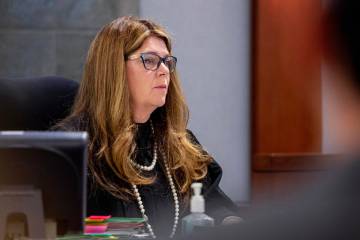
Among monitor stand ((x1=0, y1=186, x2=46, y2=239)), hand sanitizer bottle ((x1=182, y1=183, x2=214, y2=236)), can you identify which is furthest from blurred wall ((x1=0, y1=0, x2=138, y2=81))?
monitor stand ((x1=0, y1=186, x2=46, y2=239))

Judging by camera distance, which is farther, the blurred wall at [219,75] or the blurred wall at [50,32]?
the blurred wall at [219,75]

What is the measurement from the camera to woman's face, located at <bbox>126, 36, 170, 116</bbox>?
2586 millimetres

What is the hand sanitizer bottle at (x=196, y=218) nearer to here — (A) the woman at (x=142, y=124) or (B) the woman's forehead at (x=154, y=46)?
(A) the woman at (x=142, y=124)

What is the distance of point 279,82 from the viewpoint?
4.52m

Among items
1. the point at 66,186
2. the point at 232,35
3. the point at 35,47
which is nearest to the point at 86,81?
the point at 66,186

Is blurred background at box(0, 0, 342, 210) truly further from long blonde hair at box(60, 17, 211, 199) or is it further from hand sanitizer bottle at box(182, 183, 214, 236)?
hand sanitizer bottle at box(182, 183, 214, 236)

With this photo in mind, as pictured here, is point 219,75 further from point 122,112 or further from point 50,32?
point 122,112

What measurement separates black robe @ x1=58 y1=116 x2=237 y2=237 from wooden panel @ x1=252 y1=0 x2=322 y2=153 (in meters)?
1.85

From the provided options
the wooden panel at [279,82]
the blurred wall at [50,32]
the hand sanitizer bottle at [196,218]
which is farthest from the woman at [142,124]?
the wooden panel at [279,82]

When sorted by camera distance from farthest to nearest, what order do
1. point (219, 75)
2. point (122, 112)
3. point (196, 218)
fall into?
point (219, 75) < point (122, 112) < point (196, 218)

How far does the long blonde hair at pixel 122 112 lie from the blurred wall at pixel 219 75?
5.44 ft

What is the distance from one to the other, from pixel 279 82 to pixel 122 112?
6.97ft

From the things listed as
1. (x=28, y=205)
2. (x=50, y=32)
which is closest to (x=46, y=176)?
(x=28, y=205)

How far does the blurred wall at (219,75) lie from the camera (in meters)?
4.36
